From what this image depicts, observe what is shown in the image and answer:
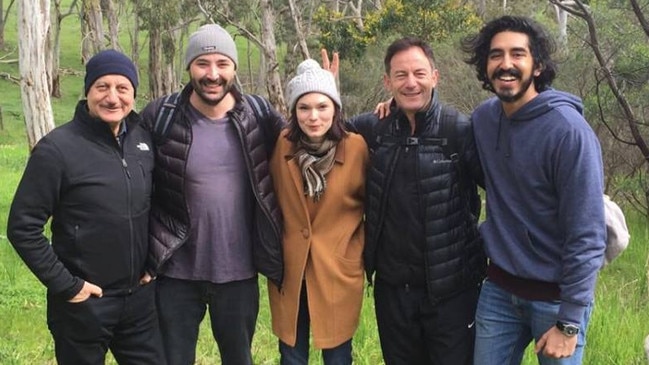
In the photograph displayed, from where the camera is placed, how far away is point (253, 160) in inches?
135

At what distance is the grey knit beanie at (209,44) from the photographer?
342cm

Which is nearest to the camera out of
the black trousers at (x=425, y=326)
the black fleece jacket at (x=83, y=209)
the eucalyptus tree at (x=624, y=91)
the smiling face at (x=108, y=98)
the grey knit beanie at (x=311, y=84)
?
the black fleece jacket at (x=83, y=209)

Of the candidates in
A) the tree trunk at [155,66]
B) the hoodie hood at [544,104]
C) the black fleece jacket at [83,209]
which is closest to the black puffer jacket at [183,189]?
the black fleece jacket at [83,209]

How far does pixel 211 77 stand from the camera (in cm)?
339

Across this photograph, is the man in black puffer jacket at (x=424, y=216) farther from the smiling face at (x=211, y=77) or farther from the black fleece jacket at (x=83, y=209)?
the black fleece jacket at (x=83, y=209)

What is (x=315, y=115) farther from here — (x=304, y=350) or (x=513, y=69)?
(x=304, y=350)

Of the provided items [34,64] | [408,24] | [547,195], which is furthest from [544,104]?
[408,24]

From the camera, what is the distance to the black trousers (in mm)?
3262

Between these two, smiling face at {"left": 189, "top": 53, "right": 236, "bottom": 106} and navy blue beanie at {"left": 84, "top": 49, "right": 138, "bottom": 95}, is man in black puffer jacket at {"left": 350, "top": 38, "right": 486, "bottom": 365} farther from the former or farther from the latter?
navy blue beanie at {"left": 84, "top": 49, "right": 138, "bottom": 95}

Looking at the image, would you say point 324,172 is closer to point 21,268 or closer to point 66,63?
point 21,268

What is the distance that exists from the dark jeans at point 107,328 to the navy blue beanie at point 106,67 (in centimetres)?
94

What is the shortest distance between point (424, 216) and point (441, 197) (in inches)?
4.4

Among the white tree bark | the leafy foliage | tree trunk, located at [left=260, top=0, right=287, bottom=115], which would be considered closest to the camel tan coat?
the white tree bark

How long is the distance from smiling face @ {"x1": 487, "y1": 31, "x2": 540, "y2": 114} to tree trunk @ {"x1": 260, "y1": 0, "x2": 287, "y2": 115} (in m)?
16.0
